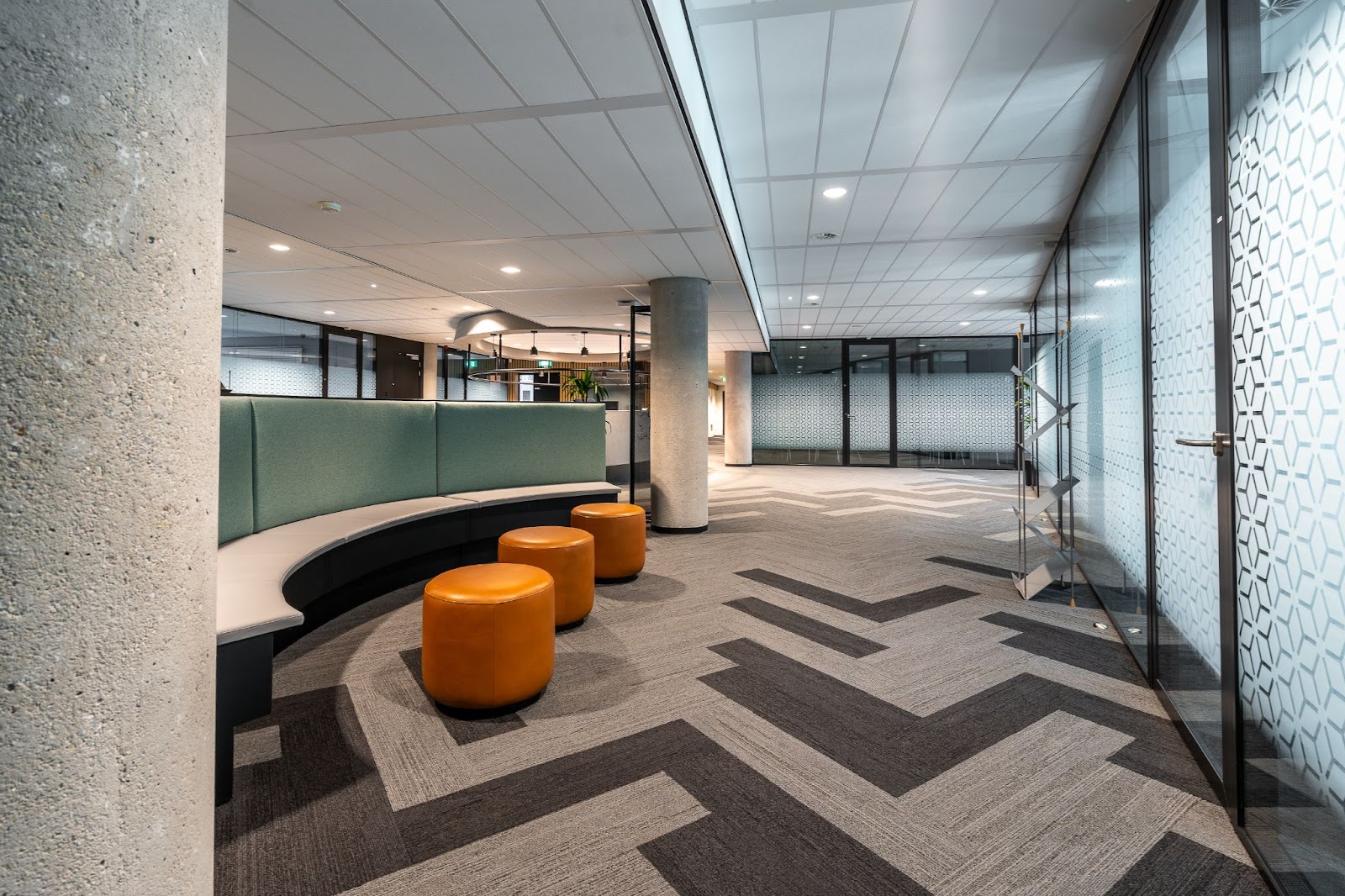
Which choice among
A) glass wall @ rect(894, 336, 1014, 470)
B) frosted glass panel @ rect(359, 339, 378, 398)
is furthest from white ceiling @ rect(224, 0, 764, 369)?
glass wall @ rect(894, 336, 1014, 470)

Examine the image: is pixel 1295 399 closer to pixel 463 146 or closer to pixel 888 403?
pixel 463 146

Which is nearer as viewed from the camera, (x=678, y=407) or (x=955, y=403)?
(x=678, y=407)

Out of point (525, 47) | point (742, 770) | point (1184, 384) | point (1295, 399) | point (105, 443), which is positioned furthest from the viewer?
point (525, 47)

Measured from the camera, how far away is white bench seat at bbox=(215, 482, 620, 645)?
5.74 feet

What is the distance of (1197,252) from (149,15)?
8.60 ft

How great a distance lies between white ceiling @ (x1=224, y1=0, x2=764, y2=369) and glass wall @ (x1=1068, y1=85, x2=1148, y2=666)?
2.20 m

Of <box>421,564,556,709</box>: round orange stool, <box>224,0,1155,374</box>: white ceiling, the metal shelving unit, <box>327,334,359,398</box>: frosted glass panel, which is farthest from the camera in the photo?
<box>327,334,359,398</box>: frosted glass panel

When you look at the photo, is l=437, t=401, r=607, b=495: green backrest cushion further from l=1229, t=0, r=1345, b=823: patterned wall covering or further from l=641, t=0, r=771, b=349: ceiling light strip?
l=1229, t=0, r=1345, b=823: patterned wall covering

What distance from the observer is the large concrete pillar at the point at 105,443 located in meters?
0.58

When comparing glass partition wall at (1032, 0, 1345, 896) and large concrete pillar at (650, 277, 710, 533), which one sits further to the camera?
large concrete pillar at (650, 277, 710, 533)

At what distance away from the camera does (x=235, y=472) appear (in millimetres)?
2943

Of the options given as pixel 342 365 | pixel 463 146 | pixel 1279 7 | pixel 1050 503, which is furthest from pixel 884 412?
pixel 1279 7

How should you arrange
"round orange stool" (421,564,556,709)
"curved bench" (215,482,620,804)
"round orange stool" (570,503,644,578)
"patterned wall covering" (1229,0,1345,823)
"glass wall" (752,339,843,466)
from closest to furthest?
"patterned wall covering" (1229,0,1345,823)
"curved bench" (215,482,620,804)
"round orange stool" (421,564,556,709)
"round orange stool" (570,503,644,578)
"glass wall" (752,339,843,466)

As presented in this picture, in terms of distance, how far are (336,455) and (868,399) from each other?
11520 mm
